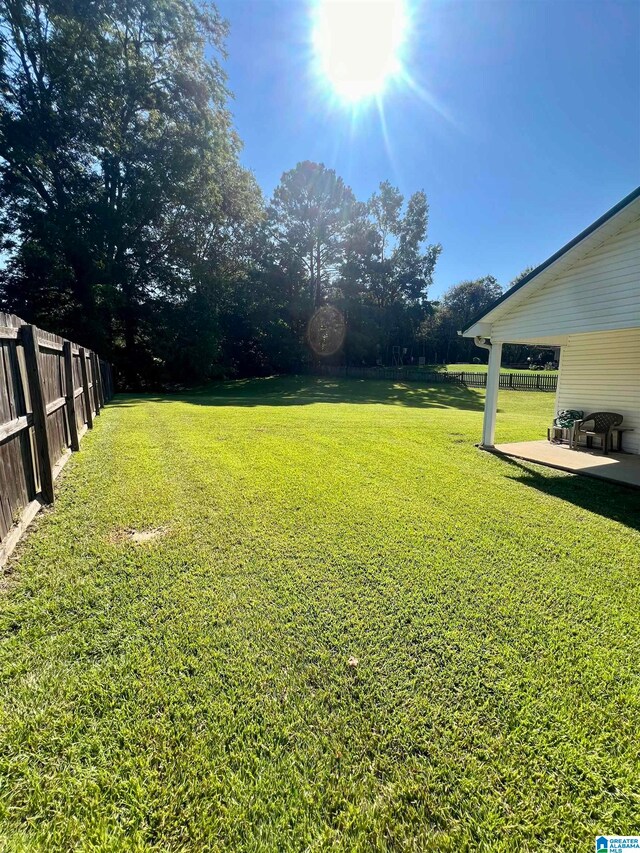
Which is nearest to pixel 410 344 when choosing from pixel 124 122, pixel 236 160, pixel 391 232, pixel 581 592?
pixel 391 232

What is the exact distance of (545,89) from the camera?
8.77 meters

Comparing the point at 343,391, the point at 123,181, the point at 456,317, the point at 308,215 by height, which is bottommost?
the point at 343,391

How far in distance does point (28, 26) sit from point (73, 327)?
13.1 m

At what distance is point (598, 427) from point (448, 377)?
22859mm

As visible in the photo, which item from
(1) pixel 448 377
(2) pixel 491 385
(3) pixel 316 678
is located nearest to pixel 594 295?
(2) pixel 491 385

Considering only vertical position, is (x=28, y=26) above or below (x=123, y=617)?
above

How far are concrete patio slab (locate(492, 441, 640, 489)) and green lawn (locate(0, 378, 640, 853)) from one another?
2.05 m

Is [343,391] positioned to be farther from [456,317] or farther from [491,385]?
[456,317]

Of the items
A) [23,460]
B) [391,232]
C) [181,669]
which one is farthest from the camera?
[391,232]

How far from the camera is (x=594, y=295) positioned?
17.2 ft

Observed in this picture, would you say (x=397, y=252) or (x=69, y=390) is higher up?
(x=397, y=252)

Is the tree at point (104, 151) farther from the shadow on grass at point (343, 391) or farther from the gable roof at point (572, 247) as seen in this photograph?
the gable roof at point (572, 247)

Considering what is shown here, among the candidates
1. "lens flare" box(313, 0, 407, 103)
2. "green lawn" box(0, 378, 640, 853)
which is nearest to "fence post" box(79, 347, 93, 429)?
"green lawn" box(0, 378, 640, 853)

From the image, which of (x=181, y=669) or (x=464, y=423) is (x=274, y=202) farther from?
(x=181, y=669)
